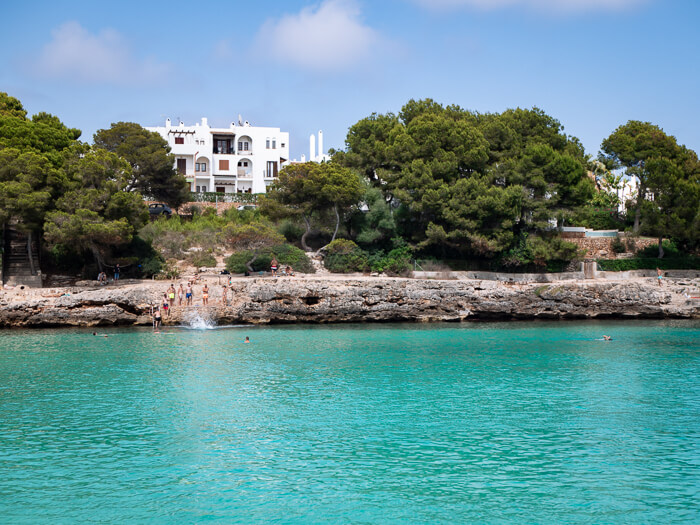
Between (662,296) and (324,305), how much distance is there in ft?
74.0

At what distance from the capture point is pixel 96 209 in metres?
39.3

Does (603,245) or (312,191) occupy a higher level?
(312,191)

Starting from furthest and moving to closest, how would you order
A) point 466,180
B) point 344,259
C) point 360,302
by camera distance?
point 466,180 → point 344,259 → point 360,302

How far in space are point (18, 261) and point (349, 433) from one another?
1251 inches

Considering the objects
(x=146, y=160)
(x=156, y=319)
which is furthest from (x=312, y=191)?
(x=156, y=319)

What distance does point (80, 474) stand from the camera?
1441cm

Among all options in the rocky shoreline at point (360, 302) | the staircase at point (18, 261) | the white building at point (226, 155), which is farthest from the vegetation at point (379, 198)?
the white building at point (226, 155)

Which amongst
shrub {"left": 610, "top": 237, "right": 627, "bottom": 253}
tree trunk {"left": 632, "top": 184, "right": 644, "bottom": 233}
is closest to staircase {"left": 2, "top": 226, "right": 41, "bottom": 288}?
shrub {"left": 610, "top": 237, "right": 627, "bottom": 253}

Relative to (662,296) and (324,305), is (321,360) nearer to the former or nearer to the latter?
(324,305)

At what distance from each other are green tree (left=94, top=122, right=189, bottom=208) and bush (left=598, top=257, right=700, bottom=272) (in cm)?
3517

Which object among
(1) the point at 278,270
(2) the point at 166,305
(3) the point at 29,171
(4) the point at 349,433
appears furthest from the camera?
(1) the point at 278,270

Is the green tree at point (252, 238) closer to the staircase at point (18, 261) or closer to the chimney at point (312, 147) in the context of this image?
the staircase at point (18, 261)

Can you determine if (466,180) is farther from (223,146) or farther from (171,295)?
(223,146)

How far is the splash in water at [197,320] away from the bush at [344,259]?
35.3ft
